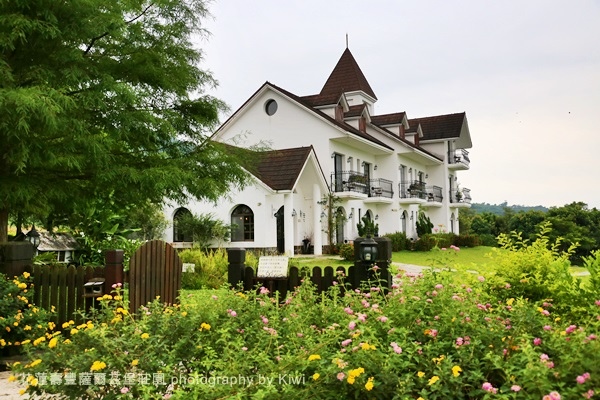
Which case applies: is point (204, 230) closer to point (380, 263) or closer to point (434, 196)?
point (380, 263)

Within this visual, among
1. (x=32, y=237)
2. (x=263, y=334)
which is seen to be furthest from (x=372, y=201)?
(x=263, y=334)

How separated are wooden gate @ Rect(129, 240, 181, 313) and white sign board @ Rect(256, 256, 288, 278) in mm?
1384

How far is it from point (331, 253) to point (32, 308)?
73.0 ft

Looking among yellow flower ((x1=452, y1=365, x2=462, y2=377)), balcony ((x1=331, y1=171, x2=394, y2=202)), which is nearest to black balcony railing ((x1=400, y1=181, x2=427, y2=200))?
balcony ((x1=331, y1=171, x2=394, y2=202))

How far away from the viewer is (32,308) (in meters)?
6.64

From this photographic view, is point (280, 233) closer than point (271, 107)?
Yes

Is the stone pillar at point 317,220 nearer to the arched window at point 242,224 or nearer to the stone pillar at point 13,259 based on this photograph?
the arched window at point 242,224

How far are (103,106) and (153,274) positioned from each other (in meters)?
3.43

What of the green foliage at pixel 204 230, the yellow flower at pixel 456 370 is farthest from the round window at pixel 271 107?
the yellow flower at pixel 456 370

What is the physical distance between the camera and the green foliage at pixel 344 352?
9.30 feet

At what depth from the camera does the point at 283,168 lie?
2630 cm

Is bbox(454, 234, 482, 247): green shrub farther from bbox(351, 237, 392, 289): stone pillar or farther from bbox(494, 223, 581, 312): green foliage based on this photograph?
bbox(494, 223, 581, 312): green foliage

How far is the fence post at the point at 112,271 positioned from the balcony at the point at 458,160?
4106 cm

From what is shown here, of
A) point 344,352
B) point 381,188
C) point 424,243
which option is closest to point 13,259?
point 344,352
